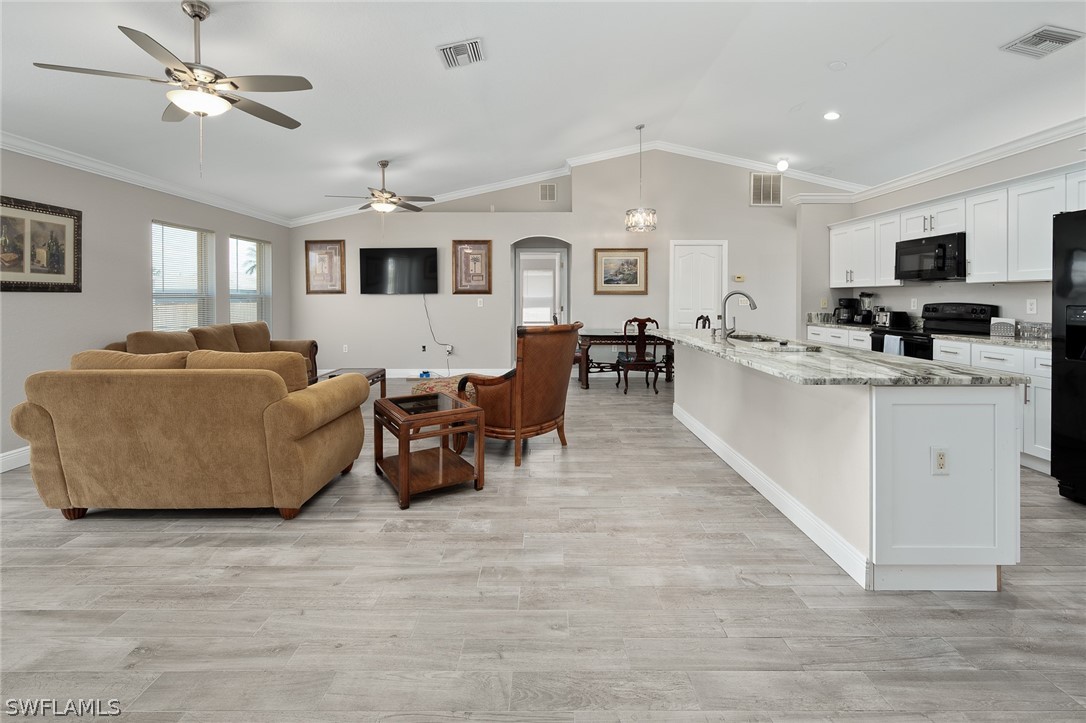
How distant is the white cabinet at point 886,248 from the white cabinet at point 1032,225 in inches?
57.4

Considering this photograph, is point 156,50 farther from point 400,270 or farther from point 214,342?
point 400,270

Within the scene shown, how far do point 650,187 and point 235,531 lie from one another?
7138 millimetres

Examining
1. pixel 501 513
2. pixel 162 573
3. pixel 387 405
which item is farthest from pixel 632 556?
pixel 162 573

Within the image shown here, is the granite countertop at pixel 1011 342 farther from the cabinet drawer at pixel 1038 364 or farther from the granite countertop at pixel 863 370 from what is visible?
the granite countertop at pixel 863 370

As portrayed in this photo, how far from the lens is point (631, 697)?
1.55 metres

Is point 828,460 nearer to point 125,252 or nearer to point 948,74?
point 948,74

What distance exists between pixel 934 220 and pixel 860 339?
140 cm

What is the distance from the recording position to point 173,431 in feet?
8.92

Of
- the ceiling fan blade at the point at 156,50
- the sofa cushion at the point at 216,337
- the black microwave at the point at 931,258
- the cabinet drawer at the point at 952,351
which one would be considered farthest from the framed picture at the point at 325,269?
the cabinet drawer at the point at 952,351

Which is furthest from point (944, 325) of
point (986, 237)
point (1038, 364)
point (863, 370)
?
point (863, 370)

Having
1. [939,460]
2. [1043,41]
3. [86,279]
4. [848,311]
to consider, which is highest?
[1043,41]

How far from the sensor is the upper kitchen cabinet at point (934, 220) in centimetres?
480

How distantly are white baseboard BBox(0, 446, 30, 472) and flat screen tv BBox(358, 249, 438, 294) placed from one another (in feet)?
16.0

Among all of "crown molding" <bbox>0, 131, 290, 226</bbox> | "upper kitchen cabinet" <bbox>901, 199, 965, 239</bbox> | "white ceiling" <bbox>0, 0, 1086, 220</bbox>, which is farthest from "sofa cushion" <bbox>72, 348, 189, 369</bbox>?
"upper kitchen cabinet" <bbox>901, 199, 965, 239</bbox>
